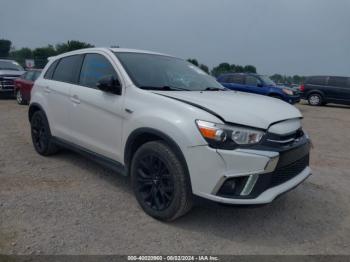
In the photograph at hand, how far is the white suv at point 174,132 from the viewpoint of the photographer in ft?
9.54

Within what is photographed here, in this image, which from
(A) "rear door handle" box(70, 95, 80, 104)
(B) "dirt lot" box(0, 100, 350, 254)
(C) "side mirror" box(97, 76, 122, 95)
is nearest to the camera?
(B) "dirt lot" box(0, 100, 350, 254)

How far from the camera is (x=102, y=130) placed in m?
3.96

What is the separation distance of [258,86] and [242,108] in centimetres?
1220

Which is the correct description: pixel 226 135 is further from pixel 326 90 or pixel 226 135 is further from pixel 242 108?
pixel 326 90

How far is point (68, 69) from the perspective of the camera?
4.88m

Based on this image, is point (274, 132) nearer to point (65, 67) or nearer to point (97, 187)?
point (97, 187)

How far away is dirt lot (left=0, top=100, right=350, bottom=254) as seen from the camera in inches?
117

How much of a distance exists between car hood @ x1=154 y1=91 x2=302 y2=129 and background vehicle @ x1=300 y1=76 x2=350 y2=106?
53.8 ft

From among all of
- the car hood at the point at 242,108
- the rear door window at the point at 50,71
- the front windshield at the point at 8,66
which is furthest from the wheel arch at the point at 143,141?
the front windshield at the point at 8,66

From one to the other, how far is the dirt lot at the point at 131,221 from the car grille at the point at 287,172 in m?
0.47

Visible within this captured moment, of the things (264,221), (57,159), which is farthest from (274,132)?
(57,159)

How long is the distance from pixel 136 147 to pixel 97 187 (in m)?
1.03

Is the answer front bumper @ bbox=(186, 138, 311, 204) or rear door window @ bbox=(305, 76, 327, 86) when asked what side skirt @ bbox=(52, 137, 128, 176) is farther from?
rear door window @ bbox=(305, 76, 327, 86)

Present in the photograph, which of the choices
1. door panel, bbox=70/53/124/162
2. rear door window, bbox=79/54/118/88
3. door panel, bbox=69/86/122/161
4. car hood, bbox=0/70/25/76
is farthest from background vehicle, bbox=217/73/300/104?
door panel, bbox=69/86/122/161
